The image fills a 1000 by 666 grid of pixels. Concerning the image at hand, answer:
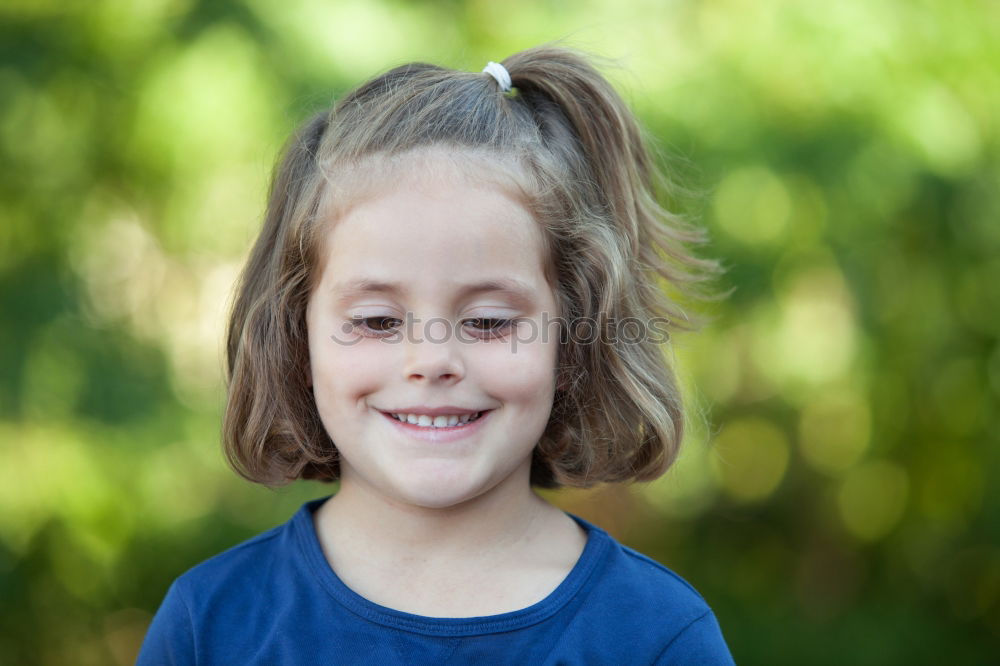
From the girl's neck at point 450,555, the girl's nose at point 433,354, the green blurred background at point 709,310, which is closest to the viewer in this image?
the girl's nose at point 433,354

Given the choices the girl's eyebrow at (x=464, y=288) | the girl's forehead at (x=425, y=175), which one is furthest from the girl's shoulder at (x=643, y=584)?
the girl's forehead at (x=425, y=175)

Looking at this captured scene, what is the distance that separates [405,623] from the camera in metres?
1.78

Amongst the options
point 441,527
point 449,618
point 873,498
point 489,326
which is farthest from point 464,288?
point 873,498

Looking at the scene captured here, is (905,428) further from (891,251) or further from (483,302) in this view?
(483,302)

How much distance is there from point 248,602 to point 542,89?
110 cm

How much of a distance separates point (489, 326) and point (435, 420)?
18 cm

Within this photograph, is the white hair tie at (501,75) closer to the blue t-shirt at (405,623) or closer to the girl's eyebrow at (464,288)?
the girl's eyebrow at (464,288)

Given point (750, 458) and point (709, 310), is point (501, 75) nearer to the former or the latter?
point (709, 310)

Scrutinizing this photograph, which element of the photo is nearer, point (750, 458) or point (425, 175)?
point (425, 175)

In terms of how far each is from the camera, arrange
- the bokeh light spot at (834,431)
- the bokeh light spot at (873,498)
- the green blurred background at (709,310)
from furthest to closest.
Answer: the bokeh light spot at (873,498) < the bokeh light spot at (834,431) < the green blurred background at (709,310)

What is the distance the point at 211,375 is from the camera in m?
3.07

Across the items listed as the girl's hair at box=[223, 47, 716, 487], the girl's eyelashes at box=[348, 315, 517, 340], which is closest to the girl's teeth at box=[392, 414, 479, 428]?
the girl's eyelashes at box=[348, 315, 517, 340]

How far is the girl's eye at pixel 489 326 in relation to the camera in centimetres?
176

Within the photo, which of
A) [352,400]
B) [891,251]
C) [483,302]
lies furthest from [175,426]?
[891,251]
